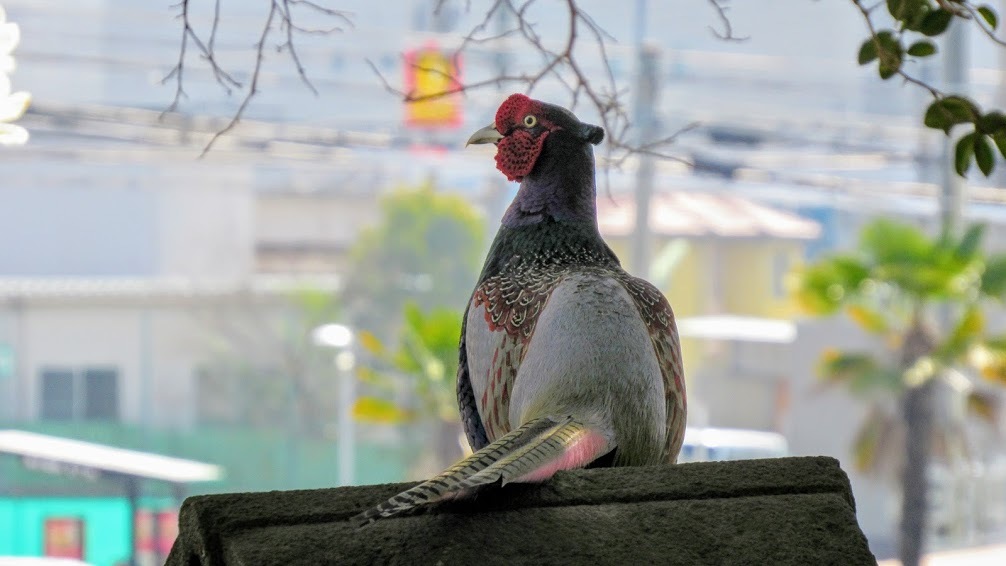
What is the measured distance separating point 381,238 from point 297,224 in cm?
54

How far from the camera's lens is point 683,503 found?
2.75ft

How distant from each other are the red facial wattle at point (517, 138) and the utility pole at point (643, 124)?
4.77 meters

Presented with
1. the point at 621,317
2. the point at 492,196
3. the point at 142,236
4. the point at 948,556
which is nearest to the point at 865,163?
the point at 492,196

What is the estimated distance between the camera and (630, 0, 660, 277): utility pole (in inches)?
242

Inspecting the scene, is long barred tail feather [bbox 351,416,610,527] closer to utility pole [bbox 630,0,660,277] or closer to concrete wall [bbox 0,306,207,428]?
utility pole [bbox 630,0,660,277]

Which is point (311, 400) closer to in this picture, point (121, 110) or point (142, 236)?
point (142, 236)

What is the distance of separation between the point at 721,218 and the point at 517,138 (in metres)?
7.73

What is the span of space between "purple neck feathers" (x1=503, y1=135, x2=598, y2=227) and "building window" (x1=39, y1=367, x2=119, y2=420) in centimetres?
705

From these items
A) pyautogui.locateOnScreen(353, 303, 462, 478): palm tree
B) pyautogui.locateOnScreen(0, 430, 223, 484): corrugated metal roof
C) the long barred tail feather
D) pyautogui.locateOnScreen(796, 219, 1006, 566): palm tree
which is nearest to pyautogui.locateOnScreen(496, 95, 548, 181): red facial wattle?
the long barred tail feather

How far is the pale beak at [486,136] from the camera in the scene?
45.0 inches

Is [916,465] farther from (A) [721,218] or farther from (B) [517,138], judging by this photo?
(B) [517,138]

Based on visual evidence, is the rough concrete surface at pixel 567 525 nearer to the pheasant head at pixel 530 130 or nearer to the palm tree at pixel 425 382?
the pheasant head at pixel 530 130

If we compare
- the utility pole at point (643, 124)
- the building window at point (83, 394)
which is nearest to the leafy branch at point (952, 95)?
the utility pole at point (643, 124)

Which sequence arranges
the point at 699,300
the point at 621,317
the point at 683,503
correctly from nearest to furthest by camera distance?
the point at 683,503
the point at 621,317
the point at 699,300
